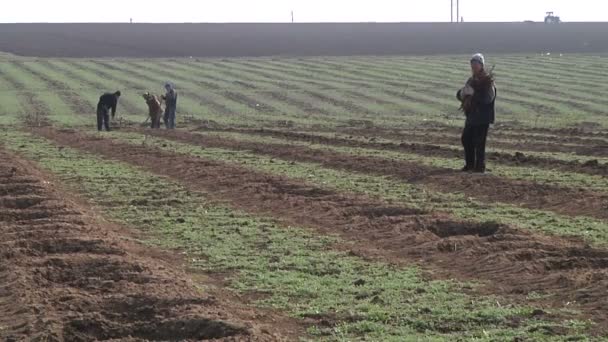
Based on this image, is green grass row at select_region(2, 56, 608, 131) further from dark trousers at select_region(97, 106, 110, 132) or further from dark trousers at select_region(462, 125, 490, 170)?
dark trousers at select_region(462, 125, 490, 170)

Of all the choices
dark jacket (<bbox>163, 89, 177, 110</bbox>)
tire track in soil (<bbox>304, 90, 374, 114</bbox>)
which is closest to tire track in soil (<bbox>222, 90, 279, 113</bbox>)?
tire track in soil (<bbox>304, 90, 374, 114</bbox>)

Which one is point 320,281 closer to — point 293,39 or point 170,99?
point 170,99

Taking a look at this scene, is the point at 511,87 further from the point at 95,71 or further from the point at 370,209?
the point at 370,209

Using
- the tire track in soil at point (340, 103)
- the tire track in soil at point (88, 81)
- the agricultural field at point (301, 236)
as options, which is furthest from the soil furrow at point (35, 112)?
the tire track in soil at point (340, 103)

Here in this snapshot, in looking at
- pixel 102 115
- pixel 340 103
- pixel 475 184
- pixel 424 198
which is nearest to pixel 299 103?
pixel 340 103

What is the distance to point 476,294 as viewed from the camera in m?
9.63

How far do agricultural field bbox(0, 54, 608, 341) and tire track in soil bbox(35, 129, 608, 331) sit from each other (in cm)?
3

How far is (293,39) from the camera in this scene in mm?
97625

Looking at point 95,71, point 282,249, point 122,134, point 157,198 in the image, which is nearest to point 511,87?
point 95,71

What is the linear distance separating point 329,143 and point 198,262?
1604 centimetres

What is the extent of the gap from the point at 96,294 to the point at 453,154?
14.6 metres

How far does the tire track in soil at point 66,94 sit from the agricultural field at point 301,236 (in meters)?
12.1

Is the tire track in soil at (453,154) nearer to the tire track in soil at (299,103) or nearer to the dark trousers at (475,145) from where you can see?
the dark trousers at (475,145)

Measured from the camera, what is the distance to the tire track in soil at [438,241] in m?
9.84
